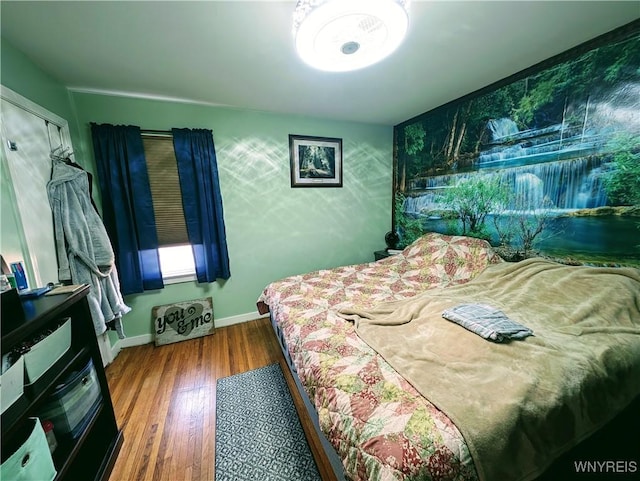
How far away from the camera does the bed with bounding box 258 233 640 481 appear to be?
29.4 inches

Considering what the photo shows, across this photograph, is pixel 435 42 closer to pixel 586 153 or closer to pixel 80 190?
pixel 586 153

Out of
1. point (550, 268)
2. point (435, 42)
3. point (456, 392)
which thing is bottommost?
point (456, 392)

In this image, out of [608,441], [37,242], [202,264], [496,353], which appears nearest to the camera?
[496,353]

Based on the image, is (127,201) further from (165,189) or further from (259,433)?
(259,433)

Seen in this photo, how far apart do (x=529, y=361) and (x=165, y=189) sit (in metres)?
2.92

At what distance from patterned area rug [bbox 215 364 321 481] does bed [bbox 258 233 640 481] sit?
0.33 m

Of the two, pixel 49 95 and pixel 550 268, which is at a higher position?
pixel 49 95

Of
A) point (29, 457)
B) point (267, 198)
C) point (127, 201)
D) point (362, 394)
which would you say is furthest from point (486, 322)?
point (127, 201)

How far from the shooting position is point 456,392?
89 centimetres

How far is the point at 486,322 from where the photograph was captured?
123 cm

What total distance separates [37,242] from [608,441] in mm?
3453

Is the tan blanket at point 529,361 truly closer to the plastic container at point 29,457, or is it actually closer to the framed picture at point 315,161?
the plastic container at point 29,457

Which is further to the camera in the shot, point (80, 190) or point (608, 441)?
point (80, 190)

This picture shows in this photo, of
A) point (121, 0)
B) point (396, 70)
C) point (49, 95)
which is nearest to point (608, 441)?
point (396, 70)
